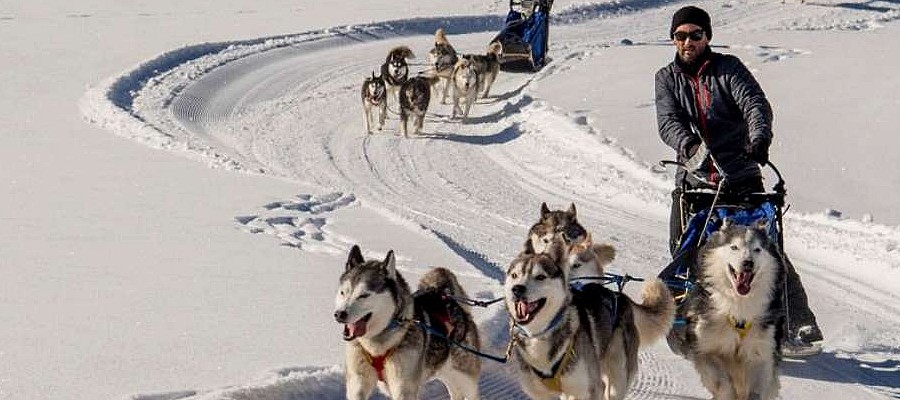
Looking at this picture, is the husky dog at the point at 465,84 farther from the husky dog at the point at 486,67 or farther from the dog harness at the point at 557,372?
the dog harness at the point at 557,372

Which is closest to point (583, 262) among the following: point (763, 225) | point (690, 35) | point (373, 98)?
point (763, 225)

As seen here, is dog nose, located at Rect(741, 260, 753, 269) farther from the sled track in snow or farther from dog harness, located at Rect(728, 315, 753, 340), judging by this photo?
the sled track in snow

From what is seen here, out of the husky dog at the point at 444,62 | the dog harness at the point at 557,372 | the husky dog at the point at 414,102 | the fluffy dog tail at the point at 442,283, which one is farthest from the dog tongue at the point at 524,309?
the husky dog at the point at 444,62

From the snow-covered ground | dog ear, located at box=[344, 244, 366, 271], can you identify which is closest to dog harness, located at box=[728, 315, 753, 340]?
the snow-covered ground

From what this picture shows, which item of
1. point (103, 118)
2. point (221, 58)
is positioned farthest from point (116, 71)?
point (103, 118)

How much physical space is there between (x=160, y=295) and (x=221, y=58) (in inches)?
472

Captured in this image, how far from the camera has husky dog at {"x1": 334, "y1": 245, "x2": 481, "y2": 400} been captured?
175 inches

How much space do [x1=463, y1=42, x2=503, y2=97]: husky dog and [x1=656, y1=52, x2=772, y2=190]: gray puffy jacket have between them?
953cm

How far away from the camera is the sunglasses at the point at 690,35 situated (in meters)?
5.30

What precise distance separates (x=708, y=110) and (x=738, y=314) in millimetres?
1020

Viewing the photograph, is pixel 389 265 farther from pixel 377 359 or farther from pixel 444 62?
pixel 444 62

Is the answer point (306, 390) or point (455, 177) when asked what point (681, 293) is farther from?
point (455, 177)

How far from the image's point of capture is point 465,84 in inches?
571

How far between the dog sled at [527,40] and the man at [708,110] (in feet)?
37.4
